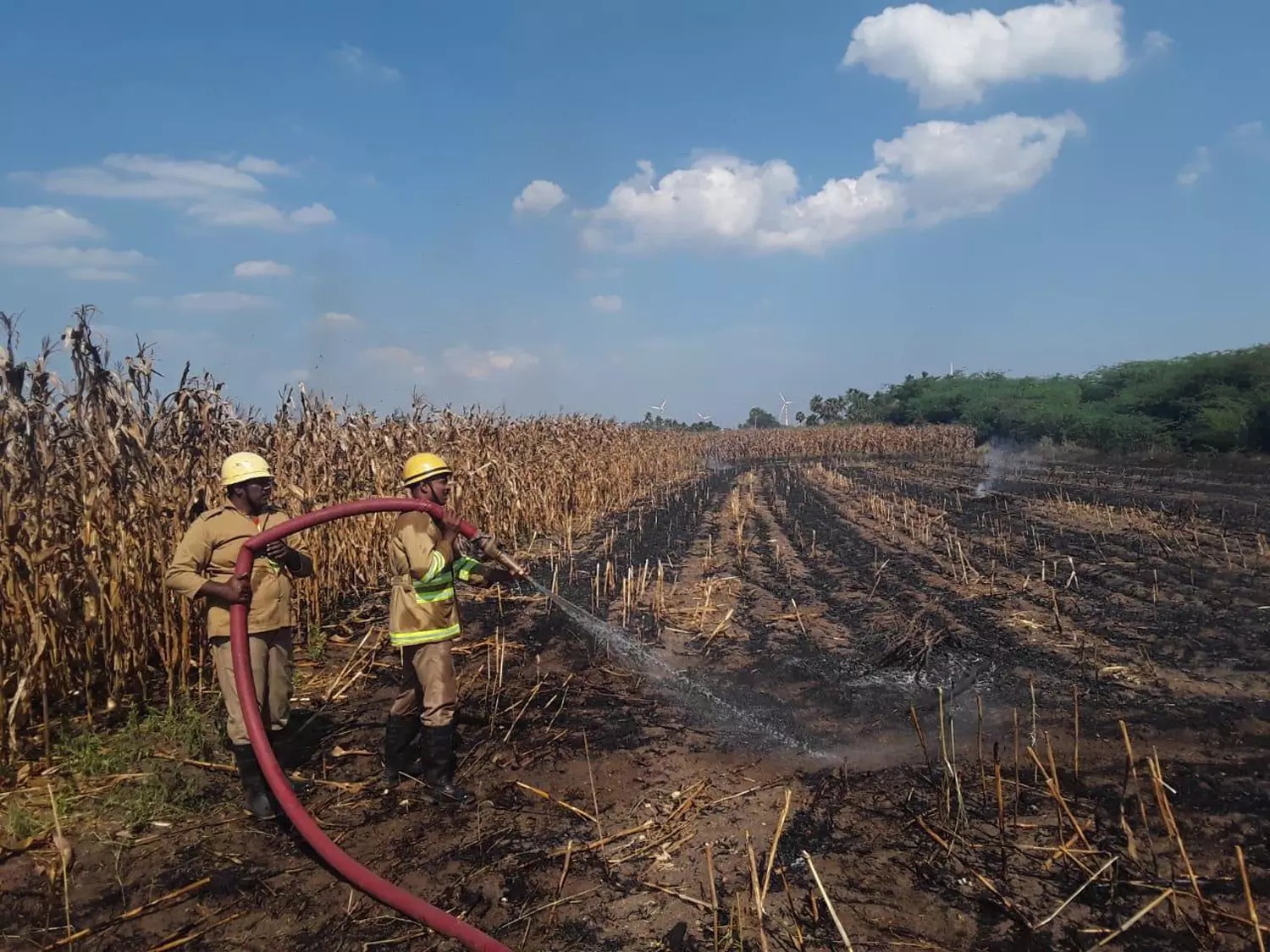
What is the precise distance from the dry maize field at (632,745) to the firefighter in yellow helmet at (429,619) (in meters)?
0.34

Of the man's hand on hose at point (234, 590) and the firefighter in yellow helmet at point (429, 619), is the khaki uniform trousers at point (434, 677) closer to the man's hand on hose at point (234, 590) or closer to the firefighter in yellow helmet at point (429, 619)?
the firefighter in yellow helmet at point (429, 619)

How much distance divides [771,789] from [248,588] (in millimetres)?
3260

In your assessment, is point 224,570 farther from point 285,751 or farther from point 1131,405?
point 1131,405

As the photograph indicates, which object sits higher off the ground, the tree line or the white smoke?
the tree line

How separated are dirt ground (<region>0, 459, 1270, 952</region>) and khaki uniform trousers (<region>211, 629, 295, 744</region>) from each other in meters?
0.57

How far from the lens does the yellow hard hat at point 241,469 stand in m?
4.56

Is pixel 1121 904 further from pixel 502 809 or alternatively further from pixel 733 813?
pixel 502 809

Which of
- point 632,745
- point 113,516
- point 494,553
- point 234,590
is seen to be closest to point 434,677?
point 494,553

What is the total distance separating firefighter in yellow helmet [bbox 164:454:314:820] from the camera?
4391 millimetres

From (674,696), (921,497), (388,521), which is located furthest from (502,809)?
(921,497)

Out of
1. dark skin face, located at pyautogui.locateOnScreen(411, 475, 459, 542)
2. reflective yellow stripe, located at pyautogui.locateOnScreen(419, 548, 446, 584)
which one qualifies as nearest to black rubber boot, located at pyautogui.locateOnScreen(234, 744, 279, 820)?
reflective yellow stripe, located at pyautogui.locateOnScreen(419, 548, 446, 584)

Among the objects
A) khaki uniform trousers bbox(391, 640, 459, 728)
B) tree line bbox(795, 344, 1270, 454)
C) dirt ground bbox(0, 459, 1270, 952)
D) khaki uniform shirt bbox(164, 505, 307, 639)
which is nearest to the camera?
dirt ground bbox(0, 459, 1270, 952)

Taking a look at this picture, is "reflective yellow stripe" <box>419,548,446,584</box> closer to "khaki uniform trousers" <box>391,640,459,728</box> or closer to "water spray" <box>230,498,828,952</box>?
"water spray" <box>230,498,828,952</box>

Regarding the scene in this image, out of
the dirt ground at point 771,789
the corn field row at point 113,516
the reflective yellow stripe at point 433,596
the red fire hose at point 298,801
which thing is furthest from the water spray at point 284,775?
the corn field row at point 113,516
